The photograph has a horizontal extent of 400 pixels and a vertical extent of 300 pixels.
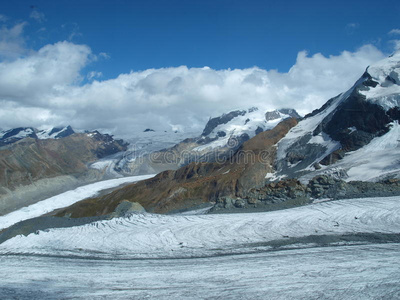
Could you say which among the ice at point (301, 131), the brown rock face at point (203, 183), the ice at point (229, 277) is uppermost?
the ice at point (301, 131)

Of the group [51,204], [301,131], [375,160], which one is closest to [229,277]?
[375,160]

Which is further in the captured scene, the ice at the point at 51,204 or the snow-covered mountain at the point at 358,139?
the ice at the point at 51,204

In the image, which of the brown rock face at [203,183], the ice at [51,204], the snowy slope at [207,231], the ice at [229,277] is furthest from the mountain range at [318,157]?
the ice at [51,204]

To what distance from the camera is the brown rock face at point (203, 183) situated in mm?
40844

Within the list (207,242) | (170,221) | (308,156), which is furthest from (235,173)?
(207,242)

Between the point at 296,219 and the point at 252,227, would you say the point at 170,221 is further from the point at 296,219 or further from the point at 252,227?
the point at 296,219

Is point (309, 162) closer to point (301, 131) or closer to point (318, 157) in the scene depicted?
point (318, 157)

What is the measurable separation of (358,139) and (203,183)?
23.0 m

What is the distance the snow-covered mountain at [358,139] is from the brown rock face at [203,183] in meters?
3.00

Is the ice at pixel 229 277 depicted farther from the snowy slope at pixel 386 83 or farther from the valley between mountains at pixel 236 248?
the snowy slope at pixel 386 83

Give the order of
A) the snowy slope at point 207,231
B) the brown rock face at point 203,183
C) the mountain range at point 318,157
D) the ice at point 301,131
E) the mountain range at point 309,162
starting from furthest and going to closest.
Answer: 1. the ice at point 301,131
2. the brown rock face at point 203,183
3. the mountain range at point 318,157
4. the mountain range at point 309,162
5. the snowy slope at point 207,231

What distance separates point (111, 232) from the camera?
51.9ft

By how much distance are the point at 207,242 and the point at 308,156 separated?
39.5 meters

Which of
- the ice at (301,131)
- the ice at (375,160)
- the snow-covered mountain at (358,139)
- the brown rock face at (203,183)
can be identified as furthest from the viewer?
the ice at (301,131)
